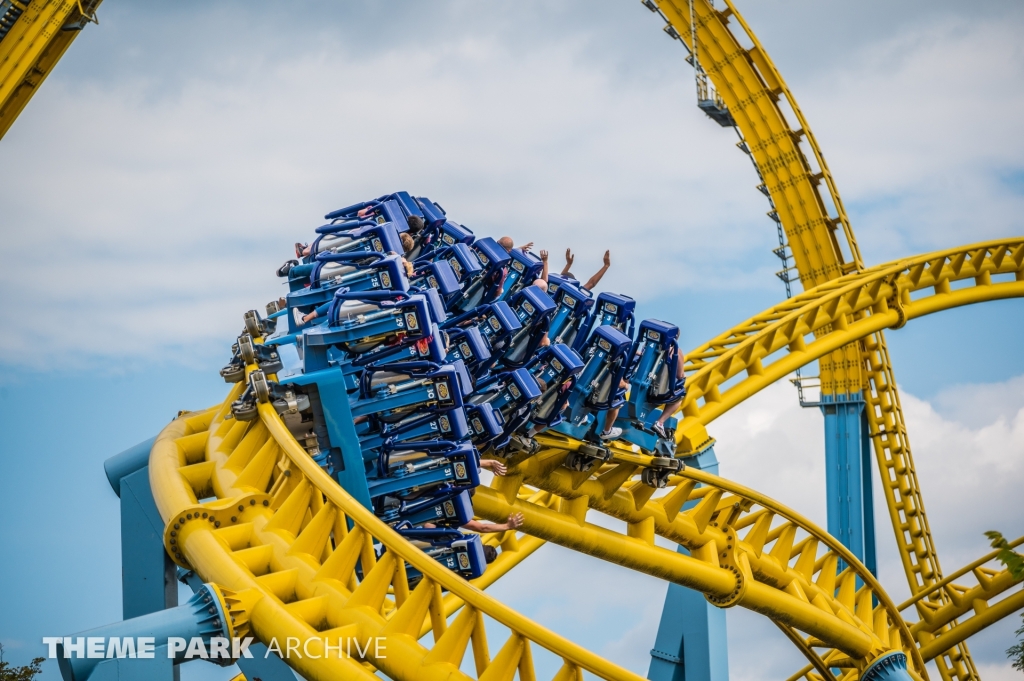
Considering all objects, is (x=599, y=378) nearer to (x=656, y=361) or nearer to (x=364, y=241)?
(x=656, y=361)

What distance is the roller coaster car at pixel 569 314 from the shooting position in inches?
365

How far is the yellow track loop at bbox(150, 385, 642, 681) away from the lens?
5973 mm

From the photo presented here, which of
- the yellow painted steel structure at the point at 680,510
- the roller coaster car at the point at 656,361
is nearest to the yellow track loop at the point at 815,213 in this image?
the yellow painted steel structure at the point at 680,510

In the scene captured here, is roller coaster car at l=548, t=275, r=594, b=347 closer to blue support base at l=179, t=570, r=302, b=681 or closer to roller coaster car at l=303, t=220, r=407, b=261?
roller coaster car at l=303, t=220, r=407, b=261

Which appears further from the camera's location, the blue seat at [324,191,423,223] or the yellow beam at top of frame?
the yellow beam at top of frame

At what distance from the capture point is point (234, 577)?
246 inches

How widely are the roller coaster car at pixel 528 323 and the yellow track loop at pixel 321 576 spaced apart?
205cm

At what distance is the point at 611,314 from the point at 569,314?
40 centimetres

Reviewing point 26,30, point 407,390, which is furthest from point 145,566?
point 26,30

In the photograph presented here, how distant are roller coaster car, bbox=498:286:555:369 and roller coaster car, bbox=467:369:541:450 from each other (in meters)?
0.28

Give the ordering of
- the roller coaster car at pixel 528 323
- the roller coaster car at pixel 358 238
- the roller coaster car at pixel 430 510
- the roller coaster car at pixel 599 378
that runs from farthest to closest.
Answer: the roller coaster car at pixel 599 378 → the roller coaster car at pixel 528 323 → the roller coaster car at pixel 358 238 → the roller coaster car at pixel 430 510

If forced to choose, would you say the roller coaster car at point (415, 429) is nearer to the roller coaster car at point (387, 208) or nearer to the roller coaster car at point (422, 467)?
the roller coaster car at point (422, 467)

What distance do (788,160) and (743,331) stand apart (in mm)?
3992

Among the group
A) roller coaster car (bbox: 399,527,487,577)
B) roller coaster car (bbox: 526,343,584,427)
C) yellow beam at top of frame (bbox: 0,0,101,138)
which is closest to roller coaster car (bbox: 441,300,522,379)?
roller coaster car (bbox: 526,343,584,427)
